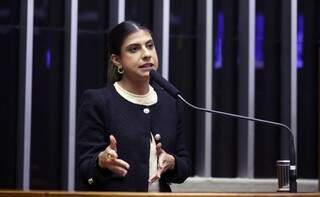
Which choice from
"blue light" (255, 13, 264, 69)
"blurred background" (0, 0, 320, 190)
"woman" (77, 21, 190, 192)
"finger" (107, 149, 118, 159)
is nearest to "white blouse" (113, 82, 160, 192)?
"woman" (77, 21, 190, 192)

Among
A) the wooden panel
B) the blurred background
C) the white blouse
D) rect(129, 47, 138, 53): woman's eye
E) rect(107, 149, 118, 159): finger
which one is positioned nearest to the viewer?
the wooden panel

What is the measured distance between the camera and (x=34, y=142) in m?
4.45

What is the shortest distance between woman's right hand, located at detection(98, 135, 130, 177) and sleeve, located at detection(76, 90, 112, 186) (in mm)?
53

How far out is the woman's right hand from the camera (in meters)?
2.07

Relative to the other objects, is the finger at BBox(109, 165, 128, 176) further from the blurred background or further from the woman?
the blurred background

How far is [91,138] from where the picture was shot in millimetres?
2285

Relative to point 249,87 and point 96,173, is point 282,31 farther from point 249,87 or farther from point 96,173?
point 96,173

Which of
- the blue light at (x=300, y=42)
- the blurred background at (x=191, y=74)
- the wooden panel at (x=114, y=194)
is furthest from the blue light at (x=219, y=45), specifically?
the wooden panel at (x=114, y=194)

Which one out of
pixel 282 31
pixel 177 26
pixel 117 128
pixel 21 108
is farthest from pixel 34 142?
pixel 117 128

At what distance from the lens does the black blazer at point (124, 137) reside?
2.25 metres

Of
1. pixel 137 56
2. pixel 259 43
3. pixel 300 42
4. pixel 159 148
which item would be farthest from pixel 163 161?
pixel 300 42

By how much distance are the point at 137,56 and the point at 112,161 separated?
17.9 inches

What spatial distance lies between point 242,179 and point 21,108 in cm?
144

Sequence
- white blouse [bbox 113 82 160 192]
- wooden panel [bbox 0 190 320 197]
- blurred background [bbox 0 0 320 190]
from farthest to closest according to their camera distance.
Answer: blurred background [bbox 0 0 320 190]
white blouse [bbox 113 82 160 192]
wooden panel [bbox 0 190 320 197]
